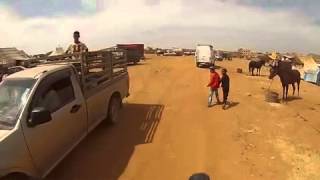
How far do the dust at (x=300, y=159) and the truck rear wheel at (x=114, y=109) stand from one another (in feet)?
15.8

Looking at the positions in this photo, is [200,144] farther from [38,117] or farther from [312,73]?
[312,73]

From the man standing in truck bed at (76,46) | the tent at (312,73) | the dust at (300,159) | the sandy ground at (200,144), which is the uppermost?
the man standing in truck bed at (76,46)

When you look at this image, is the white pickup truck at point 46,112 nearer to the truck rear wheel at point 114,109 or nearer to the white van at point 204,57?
the truck rear wheel at point 114,109

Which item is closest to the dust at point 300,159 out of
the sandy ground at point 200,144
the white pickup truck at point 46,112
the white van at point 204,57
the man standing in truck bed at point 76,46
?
the sandy ground at point 200,144

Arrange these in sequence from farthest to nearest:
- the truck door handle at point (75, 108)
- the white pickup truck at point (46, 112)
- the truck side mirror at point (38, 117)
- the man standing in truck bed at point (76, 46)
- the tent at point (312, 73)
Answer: the tent at point (312, 73)
the man standing in truck bed at point (76, 46)
the truck door handle at point (75, 108)
the truck side mirror at point (38, 117)
the white pickup truck at point (46, 112)

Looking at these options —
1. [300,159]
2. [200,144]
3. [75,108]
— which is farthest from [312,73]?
[75,108]

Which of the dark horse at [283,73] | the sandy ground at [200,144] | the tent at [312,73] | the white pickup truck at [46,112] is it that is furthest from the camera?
the tent at [312,73]

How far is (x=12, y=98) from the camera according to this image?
8641 millimetres

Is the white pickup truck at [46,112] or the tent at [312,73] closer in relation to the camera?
the white pickup truck at [46,112]

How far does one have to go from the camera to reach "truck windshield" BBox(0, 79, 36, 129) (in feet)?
26.0

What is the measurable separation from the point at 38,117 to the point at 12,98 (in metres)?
1.06

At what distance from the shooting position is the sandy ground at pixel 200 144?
1019 cm

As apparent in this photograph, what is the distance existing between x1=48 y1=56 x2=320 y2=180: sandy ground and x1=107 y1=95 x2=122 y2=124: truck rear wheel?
25cm

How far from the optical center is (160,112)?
51.8 ft
